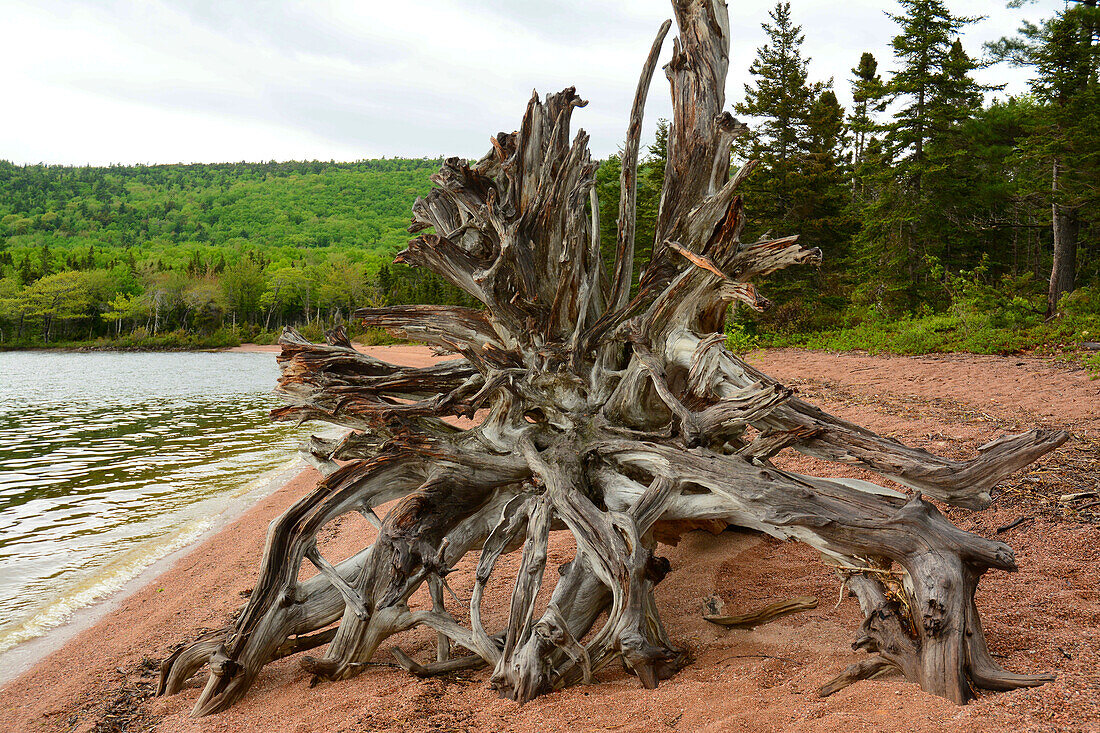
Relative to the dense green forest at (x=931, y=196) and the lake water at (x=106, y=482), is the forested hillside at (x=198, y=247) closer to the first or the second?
the lake water at (x=106, y=482)

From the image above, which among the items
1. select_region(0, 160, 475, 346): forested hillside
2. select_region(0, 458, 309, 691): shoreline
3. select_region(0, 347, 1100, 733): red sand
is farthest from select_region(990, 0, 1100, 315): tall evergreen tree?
select_region(0, 160, 475, 346): forested hillside

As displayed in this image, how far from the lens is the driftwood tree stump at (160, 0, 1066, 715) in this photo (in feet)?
9.48

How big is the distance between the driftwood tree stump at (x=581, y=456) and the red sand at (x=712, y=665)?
144mm

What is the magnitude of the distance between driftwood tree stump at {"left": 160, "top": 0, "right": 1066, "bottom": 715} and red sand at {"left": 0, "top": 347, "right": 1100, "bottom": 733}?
0.14 meters

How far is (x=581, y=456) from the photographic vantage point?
4.02m

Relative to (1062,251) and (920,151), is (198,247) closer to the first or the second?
(920,151)

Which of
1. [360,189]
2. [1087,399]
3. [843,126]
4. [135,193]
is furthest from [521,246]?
[135,193]

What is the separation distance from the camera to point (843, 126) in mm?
23703

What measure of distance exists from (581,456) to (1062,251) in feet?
55.0

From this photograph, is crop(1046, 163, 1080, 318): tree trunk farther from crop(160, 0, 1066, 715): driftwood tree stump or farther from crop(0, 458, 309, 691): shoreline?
crop(0, 458, 309, 691): shoreline

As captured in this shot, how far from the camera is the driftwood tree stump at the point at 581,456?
289cm

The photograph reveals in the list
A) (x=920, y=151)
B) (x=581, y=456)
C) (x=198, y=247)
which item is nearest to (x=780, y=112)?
(x=920, y=151)

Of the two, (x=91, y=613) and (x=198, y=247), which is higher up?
(x=198, y=247)

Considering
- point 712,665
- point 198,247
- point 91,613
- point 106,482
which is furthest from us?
point 198,247
